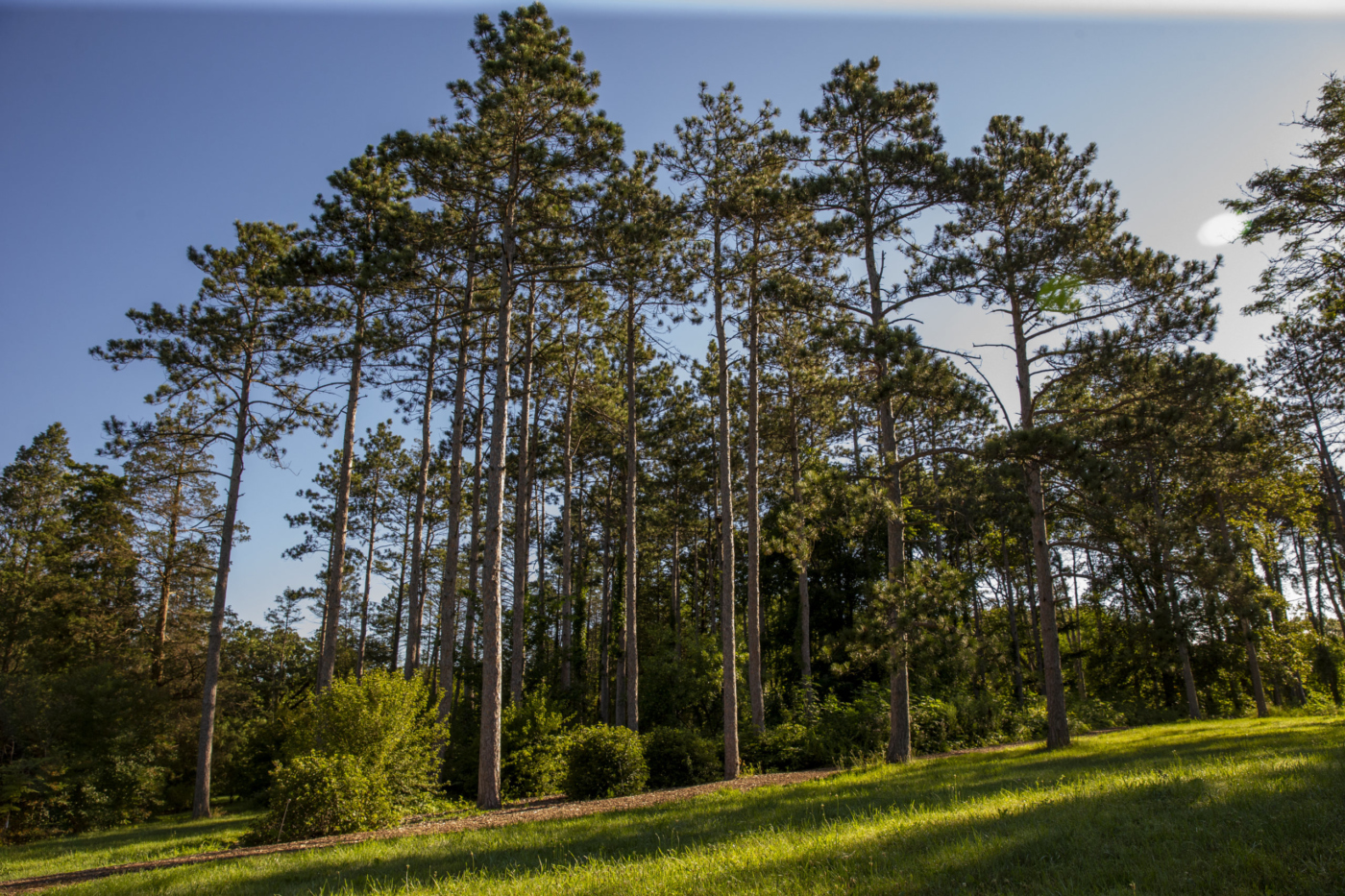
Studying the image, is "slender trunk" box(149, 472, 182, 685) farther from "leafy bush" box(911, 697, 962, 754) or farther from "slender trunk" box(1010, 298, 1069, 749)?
"slender trunk" box(1010, 298, 1069, 749)

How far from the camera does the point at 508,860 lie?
700cm

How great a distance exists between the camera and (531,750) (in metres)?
15.7

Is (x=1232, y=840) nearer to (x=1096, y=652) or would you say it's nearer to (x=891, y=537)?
(x=891, y=537)

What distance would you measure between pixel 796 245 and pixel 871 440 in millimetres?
14482

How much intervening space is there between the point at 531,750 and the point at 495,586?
520 cm

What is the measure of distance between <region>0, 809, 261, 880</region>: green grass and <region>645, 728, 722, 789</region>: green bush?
7636mm

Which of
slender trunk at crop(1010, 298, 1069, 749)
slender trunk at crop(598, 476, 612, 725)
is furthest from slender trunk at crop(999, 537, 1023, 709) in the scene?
slender trunk at crop(598, 476, 612, 725)

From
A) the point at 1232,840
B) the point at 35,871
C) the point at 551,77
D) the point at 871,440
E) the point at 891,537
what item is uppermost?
the point at 551,77

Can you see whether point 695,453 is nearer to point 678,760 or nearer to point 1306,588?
point 678,760

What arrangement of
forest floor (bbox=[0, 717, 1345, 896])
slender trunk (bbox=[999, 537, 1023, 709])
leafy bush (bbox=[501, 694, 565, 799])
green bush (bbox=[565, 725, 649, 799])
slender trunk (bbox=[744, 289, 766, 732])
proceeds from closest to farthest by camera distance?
forest floor (bbox=[0, 717, 1345, 896]), green bush (bbox=[565, 725, 649, 799]), leafy bush (bbox=[501, 694, 565, 799]), slender trunk (bbox=[744, 289, 766, 732]), slender trunk (bbox=[999, 537, 1023, 709])

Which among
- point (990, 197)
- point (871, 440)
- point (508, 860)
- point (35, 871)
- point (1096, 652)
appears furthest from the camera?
point (1096, 652)

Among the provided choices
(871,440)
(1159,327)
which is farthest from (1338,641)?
(1159,327)

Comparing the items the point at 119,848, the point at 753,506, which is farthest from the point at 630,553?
the point at 119,848

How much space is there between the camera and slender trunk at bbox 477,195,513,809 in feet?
40.9
